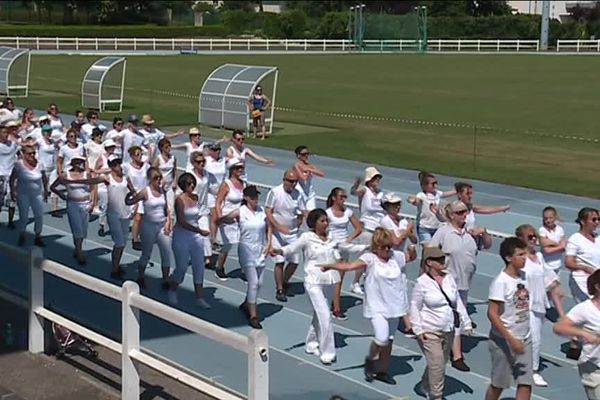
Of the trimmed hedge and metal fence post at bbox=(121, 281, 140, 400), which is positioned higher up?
the trimmed hedge

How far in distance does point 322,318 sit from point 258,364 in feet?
9.49

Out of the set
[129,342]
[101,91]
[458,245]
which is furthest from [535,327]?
[101,91]

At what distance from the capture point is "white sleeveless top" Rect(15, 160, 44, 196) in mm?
15336

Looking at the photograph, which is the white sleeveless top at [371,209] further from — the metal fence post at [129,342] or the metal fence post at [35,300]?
the metal fence post at [129,342]

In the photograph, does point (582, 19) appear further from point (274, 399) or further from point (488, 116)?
point (274, 399)

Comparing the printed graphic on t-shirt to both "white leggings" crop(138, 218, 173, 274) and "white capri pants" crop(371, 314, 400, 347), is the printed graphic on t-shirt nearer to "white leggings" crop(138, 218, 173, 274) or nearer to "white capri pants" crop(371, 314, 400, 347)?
"white capri pants" crop(371, 314, 400, 347)

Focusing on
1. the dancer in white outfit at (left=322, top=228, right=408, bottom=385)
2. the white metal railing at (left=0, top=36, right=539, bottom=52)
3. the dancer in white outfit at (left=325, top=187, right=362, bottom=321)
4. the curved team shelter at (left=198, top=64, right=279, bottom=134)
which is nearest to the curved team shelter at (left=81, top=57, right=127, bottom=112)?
the curved team shelter at (left=198, top=64, right=279, bottom=134)

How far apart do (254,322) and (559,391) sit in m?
3.48

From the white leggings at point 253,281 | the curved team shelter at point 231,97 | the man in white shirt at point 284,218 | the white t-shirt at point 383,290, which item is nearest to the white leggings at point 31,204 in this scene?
the man in white shirt at point 284,218

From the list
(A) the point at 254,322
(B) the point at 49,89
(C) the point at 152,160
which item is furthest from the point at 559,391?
(B) the point at 49,89

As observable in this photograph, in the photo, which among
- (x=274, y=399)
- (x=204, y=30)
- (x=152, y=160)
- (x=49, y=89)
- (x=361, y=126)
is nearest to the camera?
(x=274, y=399)

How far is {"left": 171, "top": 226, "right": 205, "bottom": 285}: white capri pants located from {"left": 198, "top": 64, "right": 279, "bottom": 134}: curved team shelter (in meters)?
A: 19.0

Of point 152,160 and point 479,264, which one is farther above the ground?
point 152,160

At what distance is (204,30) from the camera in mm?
93625
